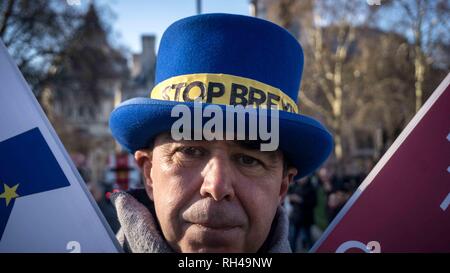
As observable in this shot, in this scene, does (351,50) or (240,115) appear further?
(351,50)

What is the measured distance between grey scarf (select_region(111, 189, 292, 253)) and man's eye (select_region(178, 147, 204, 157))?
323mm

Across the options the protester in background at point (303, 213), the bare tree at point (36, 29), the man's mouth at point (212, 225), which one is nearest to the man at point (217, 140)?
the man's mouth at point (212, 225)

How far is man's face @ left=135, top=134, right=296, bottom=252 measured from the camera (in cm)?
125

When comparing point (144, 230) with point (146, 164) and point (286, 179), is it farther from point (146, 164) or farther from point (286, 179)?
point (286, 179)

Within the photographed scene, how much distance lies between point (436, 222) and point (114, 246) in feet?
3.78

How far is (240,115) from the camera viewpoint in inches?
50.8

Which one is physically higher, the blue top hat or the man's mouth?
the blue top hat

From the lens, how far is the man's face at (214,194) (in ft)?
4.09

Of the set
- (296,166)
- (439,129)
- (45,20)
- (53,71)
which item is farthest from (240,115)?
(53,71)

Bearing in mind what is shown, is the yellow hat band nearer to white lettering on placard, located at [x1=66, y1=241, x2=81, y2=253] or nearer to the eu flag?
the eu flag

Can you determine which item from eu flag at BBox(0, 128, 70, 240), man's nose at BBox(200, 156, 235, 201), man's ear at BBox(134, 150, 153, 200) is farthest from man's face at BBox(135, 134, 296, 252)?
eu flag at BBox(0, 128, 70, 240)

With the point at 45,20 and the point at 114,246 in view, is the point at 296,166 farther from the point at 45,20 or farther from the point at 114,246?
the point at 45,20

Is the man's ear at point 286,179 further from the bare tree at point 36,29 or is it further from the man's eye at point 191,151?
the bare tree at point 36,29
